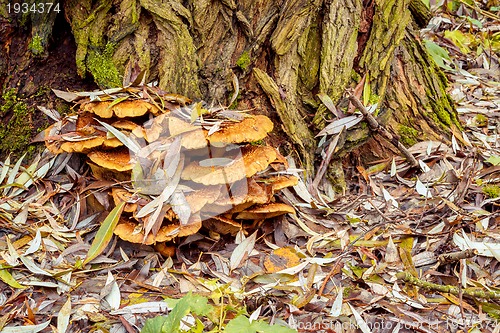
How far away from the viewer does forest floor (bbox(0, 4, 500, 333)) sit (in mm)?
2508

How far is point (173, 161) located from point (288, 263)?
2.70 feet

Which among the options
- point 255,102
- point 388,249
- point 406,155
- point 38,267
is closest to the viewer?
point 38,267

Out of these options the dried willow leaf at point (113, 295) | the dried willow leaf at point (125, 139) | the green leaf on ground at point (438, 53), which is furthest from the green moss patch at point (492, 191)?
the dried willow leaf at point (113, 295)

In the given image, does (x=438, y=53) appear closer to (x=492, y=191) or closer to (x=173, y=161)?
(x=492, y=191)

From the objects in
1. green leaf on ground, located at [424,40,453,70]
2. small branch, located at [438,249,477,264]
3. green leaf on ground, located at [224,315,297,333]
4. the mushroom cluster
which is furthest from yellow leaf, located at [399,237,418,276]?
green leaf on ground, located at [424,40,453,70]

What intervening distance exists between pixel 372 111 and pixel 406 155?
1.26 feet

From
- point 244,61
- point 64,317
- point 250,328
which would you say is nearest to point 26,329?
point 64,317

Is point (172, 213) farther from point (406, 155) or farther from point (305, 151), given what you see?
point (406, 155)

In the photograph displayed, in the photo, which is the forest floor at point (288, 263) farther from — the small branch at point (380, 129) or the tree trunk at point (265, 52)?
the tree trunk at point (265, 52)

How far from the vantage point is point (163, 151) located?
9.48 ft

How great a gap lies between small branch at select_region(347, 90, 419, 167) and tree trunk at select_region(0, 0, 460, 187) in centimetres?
8

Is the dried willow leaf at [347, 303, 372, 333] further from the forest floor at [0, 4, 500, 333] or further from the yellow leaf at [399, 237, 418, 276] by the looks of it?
the yellow leaf at [399, 237, 418, 276]

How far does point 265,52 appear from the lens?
342 cm

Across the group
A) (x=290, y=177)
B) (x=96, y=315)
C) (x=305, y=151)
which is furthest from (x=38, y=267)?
(x=305, y=151)
